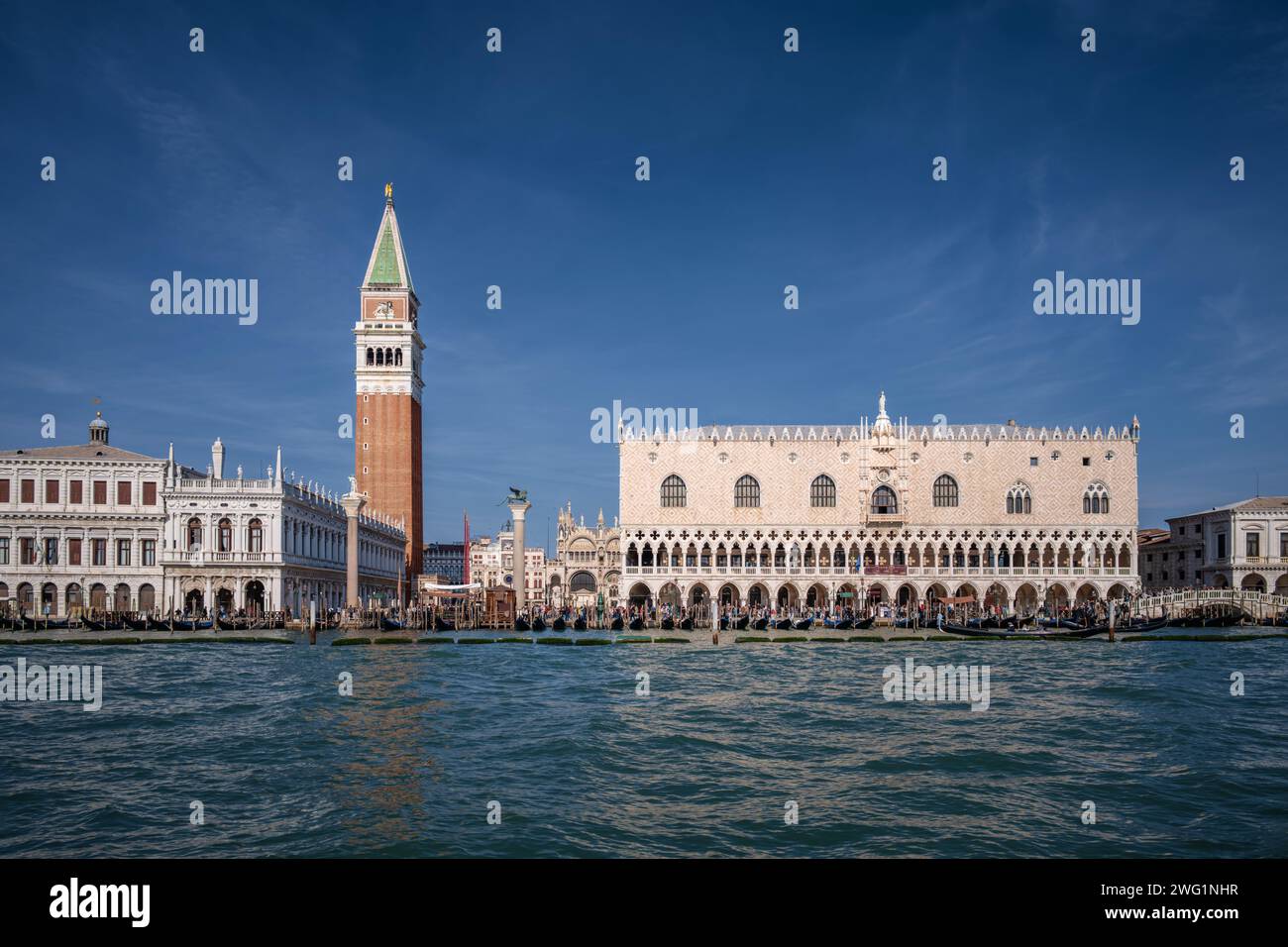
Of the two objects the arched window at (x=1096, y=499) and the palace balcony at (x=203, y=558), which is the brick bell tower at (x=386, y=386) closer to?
the palace balcony at (x=203, y=558)

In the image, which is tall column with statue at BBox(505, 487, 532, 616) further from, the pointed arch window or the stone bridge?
the stone bridge

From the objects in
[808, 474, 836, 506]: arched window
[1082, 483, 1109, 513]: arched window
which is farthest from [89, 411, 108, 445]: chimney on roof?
[1082, 483, 1109, 513]: arched window

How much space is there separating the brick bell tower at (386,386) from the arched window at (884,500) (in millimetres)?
34543

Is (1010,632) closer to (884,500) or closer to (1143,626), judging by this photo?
(1143,626)

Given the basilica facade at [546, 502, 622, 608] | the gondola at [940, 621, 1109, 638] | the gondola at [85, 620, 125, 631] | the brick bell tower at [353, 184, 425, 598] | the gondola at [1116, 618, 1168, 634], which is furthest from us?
the basilica facade at [546, 502, 622, 608]

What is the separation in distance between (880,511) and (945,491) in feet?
13.6

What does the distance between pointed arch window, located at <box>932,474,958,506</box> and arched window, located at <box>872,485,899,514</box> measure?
2.50 metres

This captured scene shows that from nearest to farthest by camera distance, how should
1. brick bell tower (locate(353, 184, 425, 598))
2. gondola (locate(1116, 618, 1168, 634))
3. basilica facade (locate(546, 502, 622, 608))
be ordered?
gondola (locate(1116, 618, 1168, 634))
brick bell tower (locate(353, 184, 425, 598))
basilica facade (locate(546, 502, 622, 608))

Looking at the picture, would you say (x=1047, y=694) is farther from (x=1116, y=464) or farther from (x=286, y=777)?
(x=1116, y=464)

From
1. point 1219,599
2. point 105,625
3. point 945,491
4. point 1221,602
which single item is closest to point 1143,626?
point 1219,599

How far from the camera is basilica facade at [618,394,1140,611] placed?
55.7 m

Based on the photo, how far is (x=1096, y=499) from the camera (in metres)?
55.9
